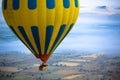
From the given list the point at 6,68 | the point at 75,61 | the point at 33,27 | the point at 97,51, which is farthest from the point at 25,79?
the point at 33,27

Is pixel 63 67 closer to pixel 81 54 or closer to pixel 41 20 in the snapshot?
pixel 81 54

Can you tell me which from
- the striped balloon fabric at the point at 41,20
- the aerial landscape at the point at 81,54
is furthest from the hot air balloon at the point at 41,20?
the aerial landscape at the point at 81,54

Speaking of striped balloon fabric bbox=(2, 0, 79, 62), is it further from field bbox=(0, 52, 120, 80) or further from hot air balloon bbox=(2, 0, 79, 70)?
field bbox=(0, 52, 120, 80)

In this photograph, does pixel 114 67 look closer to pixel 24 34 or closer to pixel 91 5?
pixel 91 5

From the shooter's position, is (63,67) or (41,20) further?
(63,67)

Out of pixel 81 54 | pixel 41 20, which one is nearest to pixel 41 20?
pixel 41 20

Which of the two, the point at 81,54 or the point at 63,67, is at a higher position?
the point at 81,54
